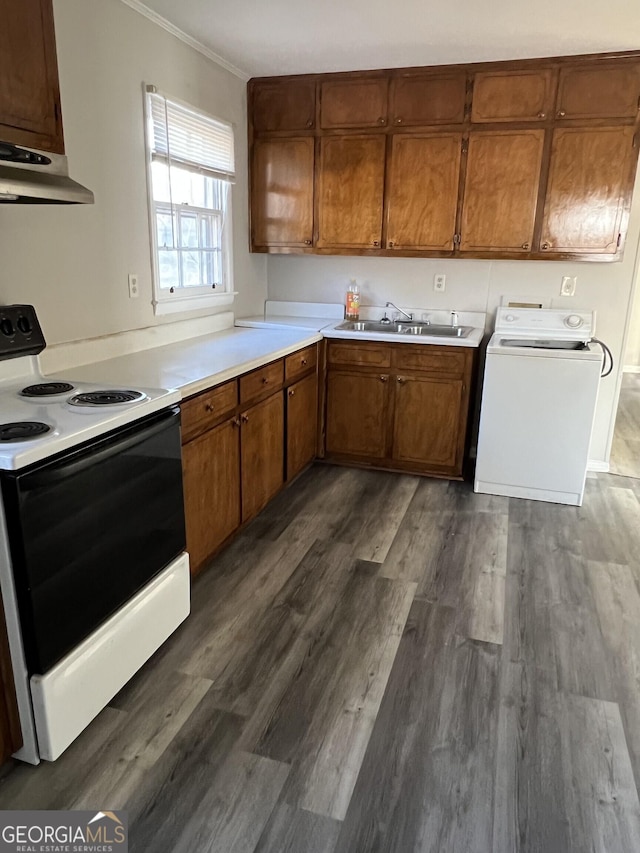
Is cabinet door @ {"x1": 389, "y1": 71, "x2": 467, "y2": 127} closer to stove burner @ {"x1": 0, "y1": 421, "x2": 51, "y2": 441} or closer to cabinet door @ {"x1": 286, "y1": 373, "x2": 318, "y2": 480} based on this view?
cabinet door @ {"x1": 286, "y1": 373, "x2": 318, "y2": 480}

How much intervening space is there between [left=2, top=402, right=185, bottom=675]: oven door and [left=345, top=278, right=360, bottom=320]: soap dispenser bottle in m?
2.25

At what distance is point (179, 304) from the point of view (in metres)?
3.22

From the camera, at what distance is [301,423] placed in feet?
11.9

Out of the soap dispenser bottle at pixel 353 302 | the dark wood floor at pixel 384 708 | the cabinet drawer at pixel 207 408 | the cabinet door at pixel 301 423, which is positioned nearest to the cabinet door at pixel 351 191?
the soap dispenser bottle at pixel 353 302

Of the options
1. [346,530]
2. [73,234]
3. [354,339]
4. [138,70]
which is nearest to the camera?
[73,234]

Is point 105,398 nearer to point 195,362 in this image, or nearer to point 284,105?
point 195,362

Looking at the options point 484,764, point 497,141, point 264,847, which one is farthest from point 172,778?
point 497,141

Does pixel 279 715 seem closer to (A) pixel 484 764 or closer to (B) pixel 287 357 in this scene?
(A) pixel 484 764

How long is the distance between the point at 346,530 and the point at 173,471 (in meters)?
1.26

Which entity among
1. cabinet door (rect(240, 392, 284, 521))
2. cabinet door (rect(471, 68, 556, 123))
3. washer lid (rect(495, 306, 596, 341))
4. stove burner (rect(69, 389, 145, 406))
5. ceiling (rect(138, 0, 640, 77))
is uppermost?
ceiling (rect(138, 0, 640, 77))

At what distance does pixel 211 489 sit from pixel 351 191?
219 centimetres

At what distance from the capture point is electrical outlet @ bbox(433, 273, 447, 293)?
3969 mm

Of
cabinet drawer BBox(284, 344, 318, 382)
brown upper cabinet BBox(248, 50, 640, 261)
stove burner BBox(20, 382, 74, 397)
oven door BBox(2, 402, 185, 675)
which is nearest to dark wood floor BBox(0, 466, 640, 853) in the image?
oven door BBox(2, 402, 185, 675)

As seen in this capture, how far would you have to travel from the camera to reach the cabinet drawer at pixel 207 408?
230cm
